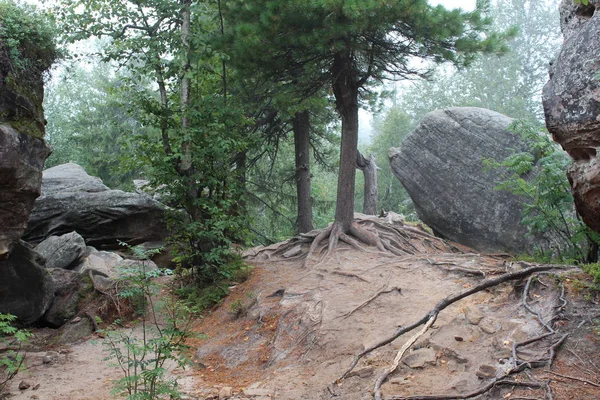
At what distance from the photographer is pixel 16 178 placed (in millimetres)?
6520

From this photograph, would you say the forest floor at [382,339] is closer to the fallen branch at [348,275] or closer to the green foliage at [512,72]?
the fallen branch at [348,275]

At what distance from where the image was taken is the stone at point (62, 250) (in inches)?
392

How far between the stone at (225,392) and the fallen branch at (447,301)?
1.21 meters

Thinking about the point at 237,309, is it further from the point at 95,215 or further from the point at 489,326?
the point at 95,215

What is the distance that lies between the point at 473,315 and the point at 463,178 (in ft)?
25.5

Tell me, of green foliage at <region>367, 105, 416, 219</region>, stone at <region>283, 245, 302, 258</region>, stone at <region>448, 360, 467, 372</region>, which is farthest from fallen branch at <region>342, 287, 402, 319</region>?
green foliage at <region>367, 105, 416, 219</region>

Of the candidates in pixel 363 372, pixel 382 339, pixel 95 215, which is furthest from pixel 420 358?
pixel 95 215

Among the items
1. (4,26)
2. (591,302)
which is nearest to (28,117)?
(4,26)

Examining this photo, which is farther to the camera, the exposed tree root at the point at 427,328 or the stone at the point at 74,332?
the stone at the point at 74,332

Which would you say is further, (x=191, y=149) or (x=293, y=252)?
(x=293, y=252)

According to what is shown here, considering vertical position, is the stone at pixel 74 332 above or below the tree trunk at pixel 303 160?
below

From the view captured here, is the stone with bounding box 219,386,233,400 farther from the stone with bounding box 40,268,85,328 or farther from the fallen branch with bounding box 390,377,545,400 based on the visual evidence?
the stone with bounding box 40,268,85,328

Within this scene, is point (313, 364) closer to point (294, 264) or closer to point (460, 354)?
point (460, 354)

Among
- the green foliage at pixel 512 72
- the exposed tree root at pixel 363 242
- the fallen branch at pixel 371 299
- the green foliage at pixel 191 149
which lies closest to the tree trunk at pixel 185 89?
the green foliage at pixel 191 149
